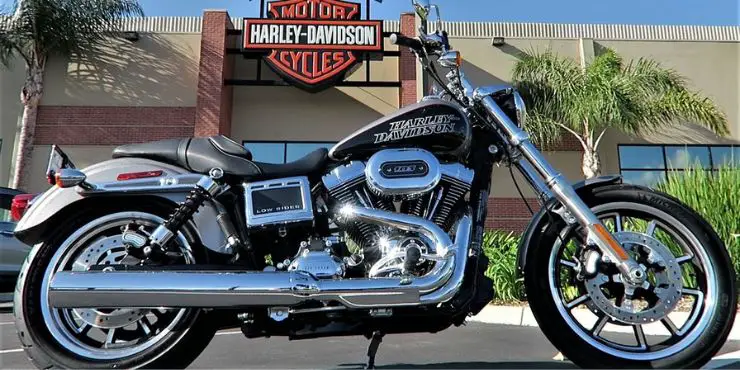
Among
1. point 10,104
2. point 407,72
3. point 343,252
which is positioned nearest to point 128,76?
point 10,104

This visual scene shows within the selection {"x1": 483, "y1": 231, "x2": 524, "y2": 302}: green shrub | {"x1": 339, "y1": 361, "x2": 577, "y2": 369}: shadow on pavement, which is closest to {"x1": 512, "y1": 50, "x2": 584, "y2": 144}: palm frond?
{"x1": 483, "y1": 231, "x2": 524, "y2": 302}: green shrub

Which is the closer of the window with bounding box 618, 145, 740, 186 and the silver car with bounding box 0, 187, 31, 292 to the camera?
the silver car with bounding box 0, 187, 31, 292

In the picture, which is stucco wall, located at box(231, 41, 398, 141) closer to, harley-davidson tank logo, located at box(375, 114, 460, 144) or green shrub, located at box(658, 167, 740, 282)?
green shrub, located at box(658, 167, 740, 282)

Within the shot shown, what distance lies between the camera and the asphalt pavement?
3.01 metres

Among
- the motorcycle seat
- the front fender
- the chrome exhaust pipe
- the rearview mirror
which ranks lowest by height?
the chrome exhaust pipe

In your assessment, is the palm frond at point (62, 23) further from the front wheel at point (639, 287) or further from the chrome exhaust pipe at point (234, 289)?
the front wheel at point (639, 287)

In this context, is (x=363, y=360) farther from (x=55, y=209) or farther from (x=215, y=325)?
(x=55, y=209)

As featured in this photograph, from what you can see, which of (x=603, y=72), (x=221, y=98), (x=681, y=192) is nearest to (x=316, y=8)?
(x=221, y=98)

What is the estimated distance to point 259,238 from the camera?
239cm

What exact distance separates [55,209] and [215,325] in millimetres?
912

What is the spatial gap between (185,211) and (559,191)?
1.78 m

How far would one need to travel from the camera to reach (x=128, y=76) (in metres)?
13.7

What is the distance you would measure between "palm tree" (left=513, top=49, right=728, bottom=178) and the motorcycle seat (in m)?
10.0

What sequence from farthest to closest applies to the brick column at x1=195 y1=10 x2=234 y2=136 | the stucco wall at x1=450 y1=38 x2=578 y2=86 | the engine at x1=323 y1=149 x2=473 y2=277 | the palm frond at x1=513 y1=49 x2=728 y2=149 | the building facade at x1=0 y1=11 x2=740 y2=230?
the stucco wall at x1=450 y1=38 x2=578 y2=86 < the building facade at x1=0 y1=11 x2=740 y2=230 < the brick column at x1=195 y1=10 x2=234 y2=136 < the palm frond at x1=513 y1=49 x2=728 y2=149 < the engine at x1=323 y1=149 x2=473 y2=277
